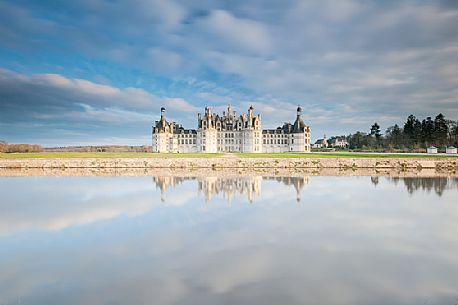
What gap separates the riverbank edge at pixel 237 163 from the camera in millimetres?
35469

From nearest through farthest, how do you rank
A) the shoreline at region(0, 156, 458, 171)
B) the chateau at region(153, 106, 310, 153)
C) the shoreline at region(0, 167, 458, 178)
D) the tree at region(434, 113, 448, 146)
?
the shoreline at region(0, 167, 458, 178) → the shoreline at region(0, 156, 458, 171) → the tree at region(434, 113, 448, 146) → the chateau at region(153, 106, 310, 153)

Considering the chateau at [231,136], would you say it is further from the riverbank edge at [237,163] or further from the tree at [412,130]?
the riverbank edge at [237,163]

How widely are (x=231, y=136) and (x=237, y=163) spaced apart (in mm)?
40039

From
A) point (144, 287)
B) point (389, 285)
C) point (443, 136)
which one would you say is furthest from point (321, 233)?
point (443, 136)

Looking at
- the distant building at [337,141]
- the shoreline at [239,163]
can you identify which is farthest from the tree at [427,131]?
the distant building at [337,141]

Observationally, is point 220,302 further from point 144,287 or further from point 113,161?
point 113,161

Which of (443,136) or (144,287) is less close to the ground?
(443,136)

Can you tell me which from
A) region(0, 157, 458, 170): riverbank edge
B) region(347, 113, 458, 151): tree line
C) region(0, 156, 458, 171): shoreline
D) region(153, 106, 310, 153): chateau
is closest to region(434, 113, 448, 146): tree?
region(347, 113, 458, 151): tree line

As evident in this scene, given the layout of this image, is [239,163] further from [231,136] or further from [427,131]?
[427,131]

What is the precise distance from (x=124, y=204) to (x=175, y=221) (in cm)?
413

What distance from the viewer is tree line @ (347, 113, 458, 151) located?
6344cm

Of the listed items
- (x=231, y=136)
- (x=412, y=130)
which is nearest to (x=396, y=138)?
(x=412, y=130)

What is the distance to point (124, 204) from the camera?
45.2ft

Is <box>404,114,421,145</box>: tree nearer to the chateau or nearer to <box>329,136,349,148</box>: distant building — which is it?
the chateau
